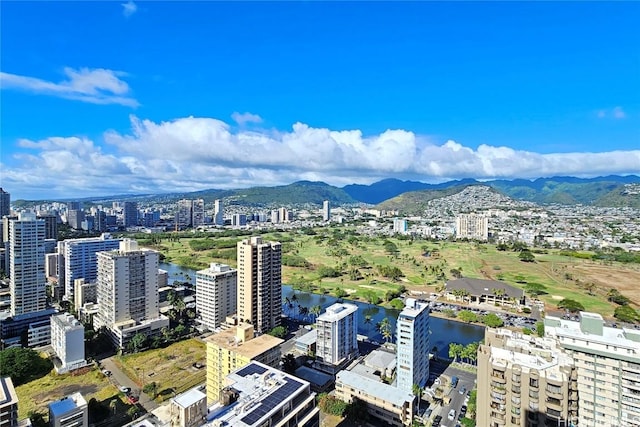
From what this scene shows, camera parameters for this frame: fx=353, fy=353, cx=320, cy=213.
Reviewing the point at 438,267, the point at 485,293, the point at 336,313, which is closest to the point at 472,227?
the point at 438,267

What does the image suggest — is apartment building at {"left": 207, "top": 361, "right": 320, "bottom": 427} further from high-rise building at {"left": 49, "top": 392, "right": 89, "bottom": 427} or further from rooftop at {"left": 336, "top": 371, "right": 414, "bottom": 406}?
high-rise building at {"left": 49, "top": 392, "right": 89, "bottom": 427}

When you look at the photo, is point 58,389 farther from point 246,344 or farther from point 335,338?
point 335,338

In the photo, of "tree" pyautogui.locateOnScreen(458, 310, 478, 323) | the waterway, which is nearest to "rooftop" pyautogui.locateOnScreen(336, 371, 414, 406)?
the waterway

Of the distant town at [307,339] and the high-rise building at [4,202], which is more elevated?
the high-rise building at [4,202]

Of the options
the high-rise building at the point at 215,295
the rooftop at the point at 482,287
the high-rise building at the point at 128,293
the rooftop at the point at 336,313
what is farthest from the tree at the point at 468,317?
the high-rise building at the point at 128,293

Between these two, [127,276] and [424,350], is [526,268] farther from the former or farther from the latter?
[127,276]

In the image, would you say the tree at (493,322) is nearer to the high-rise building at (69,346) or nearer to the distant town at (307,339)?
the distant town at (307,339)
